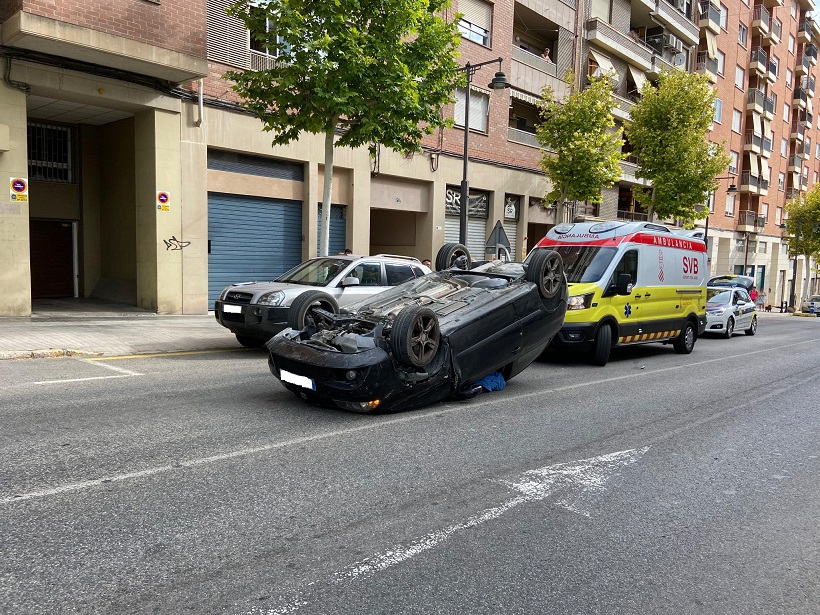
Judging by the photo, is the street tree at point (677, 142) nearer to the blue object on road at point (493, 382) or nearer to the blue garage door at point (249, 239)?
the blue garage door at point (249, 239)

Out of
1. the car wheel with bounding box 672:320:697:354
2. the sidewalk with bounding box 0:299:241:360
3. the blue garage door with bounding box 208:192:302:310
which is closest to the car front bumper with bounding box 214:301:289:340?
the sidewalk with bounding box 0:299:241:360

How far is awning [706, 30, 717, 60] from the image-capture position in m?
39.6

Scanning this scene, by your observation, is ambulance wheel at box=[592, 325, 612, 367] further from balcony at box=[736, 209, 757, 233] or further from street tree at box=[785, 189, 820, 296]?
balcony at box=[736, 209, 757, 233]

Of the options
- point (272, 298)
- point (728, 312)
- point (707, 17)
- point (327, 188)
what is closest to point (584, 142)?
point (728, 312)

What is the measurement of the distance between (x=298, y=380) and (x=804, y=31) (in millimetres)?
66673

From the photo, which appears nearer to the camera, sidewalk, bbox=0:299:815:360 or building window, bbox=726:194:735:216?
sidewalk, bbox=0:299:815:360

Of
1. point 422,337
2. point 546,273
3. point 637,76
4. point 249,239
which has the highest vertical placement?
point 637,76

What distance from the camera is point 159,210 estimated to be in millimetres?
14586

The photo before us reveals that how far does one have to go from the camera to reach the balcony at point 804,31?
184 feet

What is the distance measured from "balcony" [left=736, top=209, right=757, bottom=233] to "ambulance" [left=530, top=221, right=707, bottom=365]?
1506 inches

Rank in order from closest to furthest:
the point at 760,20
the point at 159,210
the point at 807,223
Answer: the point at 159,210
the point at 807,223
the point at 760,20

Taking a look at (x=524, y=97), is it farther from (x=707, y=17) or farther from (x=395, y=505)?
(x=395, y=505)

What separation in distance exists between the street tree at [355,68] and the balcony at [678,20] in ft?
85.9

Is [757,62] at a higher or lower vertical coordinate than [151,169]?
higher
